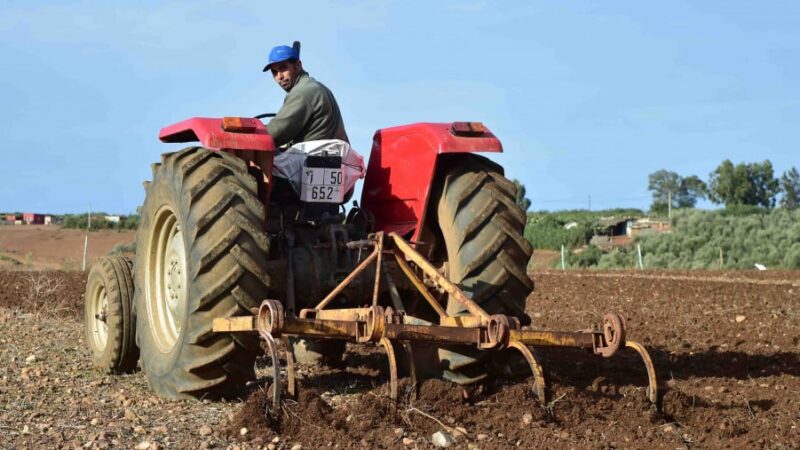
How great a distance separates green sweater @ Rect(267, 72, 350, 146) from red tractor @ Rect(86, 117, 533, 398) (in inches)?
9.3

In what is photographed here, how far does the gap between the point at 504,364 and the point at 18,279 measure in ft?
40.7

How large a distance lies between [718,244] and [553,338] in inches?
1089

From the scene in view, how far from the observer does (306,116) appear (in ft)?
21.5

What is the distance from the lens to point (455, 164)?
6.34 m

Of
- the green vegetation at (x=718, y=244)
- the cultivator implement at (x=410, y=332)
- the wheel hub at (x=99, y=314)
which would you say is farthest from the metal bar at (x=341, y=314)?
the green vegetation at (x=718, y=244)

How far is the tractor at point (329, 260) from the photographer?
5320 mm

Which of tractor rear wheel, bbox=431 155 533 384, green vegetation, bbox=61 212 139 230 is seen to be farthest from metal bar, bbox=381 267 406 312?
green vegetation, bbox=61 212 139 230

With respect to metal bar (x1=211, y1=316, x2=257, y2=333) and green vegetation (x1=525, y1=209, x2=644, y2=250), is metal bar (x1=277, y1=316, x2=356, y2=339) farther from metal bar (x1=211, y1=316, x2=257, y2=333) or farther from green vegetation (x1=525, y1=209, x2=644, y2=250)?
green vegetation (x1=525, y1=209, x2=644, y2=250)

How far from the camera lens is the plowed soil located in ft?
16.1

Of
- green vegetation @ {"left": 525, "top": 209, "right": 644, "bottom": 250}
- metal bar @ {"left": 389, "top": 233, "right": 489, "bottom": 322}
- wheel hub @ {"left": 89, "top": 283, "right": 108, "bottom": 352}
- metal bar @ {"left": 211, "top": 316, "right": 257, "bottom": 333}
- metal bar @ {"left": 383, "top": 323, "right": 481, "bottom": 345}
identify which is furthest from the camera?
green vegetation @ {"left": 525, "top": 209, "right": 644, "bottom": 250}

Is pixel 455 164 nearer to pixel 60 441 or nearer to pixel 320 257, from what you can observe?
pixel 320 257

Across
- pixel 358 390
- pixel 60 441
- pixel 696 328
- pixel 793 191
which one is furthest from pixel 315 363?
pixel 793 191

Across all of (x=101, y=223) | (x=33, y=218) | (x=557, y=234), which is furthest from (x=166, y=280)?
(x=33, y=218)

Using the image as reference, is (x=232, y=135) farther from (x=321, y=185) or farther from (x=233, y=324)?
(x=233, y=324)
